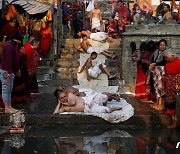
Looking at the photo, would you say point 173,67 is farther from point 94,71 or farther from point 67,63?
point 67,63

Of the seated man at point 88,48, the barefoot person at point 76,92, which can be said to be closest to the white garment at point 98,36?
the seated man at point 88,48

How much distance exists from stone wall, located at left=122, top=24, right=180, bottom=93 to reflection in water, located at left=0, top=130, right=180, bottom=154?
145 inches

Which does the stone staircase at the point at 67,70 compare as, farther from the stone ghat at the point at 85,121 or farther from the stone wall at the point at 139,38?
the stone ghat at the point at 85,121

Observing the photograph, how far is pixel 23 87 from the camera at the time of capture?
9086mm

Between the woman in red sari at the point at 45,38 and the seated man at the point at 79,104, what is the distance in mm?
4935

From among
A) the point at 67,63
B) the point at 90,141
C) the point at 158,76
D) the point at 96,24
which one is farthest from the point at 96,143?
the point at 96,24

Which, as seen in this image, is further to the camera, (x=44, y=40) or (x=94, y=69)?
(x=44, y=40)

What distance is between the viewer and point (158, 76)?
8.47 m

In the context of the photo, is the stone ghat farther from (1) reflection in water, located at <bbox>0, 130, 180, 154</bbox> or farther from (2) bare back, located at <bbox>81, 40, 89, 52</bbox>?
(2) bare back, located at <bbox>81, 40, 89, 52</bbox>

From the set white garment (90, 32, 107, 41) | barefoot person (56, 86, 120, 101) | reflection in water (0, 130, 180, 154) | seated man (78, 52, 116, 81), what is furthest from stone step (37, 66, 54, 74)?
reflection in water (0, 130, 180, 154)

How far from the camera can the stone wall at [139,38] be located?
11.0m

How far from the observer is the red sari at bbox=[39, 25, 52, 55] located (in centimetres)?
1282

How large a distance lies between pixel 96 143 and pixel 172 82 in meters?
2.13

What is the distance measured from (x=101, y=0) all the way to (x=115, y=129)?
19.0 metres
